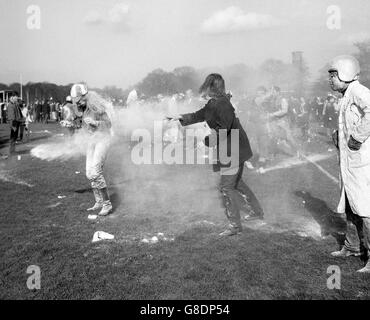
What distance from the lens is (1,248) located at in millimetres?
5340

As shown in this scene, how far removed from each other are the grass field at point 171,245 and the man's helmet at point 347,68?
7.47 ft

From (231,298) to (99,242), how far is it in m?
2.40

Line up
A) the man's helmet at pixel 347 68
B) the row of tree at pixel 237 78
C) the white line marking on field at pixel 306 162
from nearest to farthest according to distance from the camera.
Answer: the man's helmet at pixel 347 68 → the white line marking on field at pixel 306 162 → the row of tree at pixel 237 78

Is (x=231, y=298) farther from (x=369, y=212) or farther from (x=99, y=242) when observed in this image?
(x=99, y=242)

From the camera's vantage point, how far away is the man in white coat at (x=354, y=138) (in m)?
4.22

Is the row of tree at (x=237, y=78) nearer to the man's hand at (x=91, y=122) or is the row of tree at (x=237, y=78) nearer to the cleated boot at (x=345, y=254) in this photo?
the man's hand at (x=91, y=122)

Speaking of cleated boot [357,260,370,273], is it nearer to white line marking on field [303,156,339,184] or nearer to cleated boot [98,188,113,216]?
cleated boot [98,188,113,216]

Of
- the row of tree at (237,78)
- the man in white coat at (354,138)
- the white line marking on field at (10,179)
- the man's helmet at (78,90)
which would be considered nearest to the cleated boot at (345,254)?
the man in white coat at (354,138)

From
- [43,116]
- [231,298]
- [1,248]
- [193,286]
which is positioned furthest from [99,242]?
[43,116]

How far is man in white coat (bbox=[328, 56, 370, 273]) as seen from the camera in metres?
4.22

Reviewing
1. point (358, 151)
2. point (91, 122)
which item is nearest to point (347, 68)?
point (358, 151)

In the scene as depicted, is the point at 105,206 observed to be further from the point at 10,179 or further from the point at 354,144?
the point at 10,179
